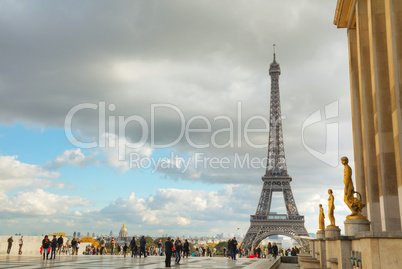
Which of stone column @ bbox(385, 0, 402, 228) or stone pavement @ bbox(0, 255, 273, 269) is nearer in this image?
stone column @ bbox(385, 0, 402, 228)

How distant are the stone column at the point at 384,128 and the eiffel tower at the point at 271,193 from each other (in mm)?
61293

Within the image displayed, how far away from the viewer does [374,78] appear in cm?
1992

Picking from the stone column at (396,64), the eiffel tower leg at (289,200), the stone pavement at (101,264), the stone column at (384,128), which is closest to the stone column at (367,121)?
the stone column at (384,128)

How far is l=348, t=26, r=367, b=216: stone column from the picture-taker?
980 inches

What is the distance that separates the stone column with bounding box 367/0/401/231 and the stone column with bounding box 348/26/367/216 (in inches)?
185

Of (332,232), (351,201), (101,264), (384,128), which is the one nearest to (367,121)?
(384,128)

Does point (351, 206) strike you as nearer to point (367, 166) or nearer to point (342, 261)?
point (342, 261)

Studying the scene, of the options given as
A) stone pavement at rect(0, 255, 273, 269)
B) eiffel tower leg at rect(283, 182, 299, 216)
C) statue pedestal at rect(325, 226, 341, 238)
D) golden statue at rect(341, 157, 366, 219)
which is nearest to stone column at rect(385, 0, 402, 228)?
statue pedestal at rect(325, 226, 341, 238)

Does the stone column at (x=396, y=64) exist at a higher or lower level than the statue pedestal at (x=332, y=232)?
higher

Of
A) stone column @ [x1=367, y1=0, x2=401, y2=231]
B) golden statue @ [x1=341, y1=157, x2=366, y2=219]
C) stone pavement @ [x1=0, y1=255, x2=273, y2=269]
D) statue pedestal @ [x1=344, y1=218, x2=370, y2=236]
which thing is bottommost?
stone pavement @ [x1=0, y1=255, x2=273, y2=269]

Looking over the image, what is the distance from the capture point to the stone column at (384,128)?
19.1 metres

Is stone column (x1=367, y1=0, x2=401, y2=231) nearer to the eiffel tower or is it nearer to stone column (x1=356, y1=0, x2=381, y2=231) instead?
stone column (x1=356, y1=0, x2=381, y2=231)

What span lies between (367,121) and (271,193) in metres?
76.0

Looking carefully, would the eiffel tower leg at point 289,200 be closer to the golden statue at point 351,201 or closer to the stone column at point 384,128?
the stone column at point 384,128
